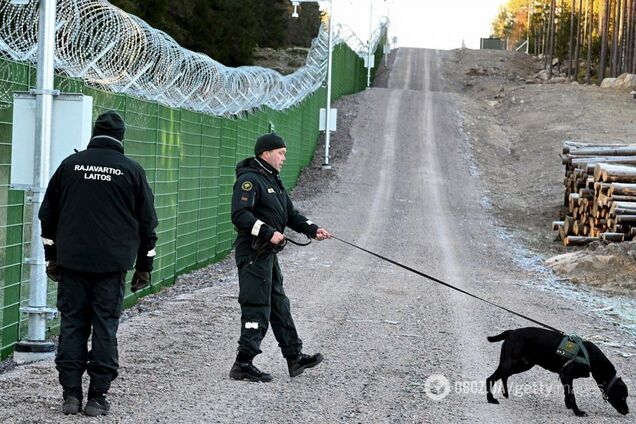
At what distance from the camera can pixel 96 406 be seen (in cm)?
688

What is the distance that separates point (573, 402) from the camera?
7.97 meters

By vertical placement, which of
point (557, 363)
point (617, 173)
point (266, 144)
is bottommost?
point (557, 363)

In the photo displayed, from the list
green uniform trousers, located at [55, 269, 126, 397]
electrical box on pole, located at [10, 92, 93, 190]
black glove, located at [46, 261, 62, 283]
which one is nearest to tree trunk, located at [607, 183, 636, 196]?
electrical box on pole, located at [10, 92, 93, 190]

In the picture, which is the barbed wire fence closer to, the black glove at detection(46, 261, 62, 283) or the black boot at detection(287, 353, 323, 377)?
the black glove at detection(46, 261, 62, 283)

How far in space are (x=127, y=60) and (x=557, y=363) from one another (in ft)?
22.2

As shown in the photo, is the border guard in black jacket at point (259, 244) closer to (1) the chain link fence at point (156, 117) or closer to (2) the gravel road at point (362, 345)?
(2) the gravel road at point (362, 345)

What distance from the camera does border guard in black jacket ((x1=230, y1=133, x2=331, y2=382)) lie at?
826 centimetres

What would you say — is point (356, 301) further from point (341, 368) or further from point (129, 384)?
point (129, 384)

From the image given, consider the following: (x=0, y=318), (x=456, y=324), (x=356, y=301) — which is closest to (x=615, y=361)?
(x=456, y=324)

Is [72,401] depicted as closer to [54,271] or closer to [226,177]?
[54,271]

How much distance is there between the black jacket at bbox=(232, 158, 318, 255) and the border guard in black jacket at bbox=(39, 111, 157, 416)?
1296 millimetres

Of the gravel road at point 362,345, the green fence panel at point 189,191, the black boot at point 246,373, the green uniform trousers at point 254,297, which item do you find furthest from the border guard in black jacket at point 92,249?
the green fence panel at point 189,191

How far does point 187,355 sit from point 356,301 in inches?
193

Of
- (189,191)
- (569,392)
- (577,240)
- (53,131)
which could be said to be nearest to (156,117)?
(189,191)
